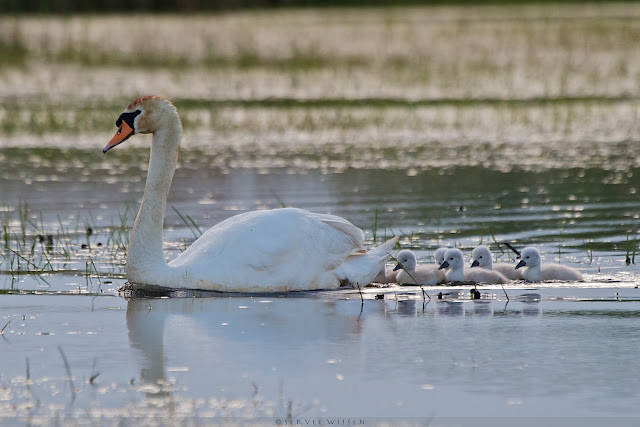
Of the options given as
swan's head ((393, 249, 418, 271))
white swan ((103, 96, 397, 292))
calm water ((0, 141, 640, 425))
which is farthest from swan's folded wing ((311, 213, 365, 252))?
calm water ((0, 141, 640, 425))

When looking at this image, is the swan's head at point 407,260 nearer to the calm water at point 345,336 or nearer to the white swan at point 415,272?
the white swan at point 415,272

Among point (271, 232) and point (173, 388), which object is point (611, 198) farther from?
point (173, 388)

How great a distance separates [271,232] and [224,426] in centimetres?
298

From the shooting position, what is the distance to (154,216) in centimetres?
816

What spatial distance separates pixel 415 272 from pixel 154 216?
6.00 feet

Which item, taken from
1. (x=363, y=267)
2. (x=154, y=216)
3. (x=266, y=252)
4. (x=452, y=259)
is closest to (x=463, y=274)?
(x=452, y=259)

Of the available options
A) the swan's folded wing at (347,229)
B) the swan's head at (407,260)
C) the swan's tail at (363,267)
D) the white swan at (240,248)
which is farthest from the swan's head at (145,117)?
the swan's head at (407,260)

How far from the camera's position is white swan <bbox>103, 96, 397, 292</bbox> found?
7688 mm

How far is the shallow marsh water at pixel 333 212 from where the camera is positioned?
536 centimetres

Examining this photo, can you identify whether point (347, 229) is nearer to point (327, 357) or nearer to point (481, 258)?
point (481, 258)

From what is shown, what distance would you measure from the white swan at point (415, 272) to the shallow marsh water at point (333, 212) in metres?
0.25

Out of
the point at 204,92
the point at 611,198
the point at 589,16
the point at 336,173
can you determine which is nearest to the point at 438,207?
the point at 611,198

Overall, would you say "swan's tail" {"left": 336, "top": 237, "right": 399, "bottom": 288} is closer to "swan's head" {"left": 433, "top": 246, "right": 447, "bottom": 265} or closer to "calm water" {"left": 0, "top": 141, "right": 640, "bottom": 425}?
"calm water" {"left": 0, "top": 141, "right": 640, "bottom": 425}

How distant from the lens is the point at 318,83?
24.4 metres
